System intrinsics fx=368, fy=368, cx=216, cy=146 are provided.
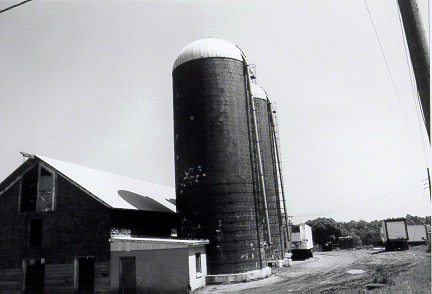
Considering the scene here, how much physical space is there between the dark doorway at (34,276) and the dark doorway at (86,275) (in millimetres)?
2528

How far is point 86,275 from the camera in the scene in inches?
834

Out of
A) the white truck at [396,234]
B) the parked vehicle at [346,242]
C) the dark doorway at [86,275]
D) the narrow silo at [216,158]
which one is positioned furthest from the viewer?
the parked vehicle at [346,242]

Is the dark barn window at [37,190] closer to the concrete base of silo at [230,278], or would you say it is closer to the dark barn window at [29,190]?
the dark barn window at [29,190]

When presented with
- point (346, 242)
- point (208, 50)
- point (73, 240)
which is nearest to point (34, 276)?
point (73, 240)

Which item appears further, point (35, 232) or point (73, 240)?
point (35, 232)

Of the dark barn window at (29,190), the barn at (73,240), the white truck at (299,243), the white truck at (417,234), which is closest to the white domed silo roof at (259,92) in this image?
the white truck at (299,243)

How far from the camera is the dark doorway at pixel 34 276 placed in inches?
864

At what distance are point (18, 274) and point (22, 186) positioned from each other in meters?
5.40

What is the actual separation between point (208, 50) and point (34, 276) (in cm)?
1792

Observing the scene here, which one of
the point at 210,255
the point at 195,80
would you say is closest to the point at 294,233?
the point at 210,255

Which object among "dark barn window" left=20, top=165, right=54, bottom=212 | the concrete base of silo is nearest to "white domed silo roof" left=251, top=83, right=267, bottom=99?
the concrete base of silo

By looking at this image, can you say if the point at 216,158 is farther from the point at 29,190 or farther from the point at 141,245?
the point at 29,190

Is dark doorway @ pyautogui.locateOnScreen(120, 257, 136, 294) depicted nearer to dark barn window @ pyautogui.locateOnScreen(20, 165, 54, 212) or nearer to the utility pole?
dark barn window @ pyautogui.locateOnScreen(20, 165, 54, 212)

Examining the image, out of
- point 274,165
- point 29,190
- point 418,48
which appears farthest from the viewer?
point 274,165
